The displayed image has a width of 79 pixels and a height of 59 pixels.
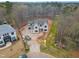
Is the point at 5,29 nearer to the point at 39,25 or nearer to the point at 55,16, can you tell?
the point at 39,25

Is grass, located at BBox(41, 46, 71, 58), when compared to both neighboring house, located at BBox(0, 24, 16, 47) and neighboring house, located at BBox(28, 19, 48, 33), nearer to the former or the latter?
neighboring house, located at BBox(28, 19, 48, 33)

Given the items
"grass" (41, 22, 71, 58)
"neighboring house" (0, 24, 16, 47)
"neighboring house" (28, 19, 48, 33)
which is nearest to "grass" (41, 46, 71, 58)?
"grass" (41, 22, 71, 58)

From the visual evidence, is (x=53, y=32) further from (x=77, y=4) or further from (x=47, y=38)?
(x=77, y=4)

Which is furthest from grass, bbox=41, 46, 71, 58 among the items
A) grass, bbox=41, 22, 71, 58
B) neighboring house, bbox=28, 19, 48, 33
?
neighboring house, bbox=28, 19, 48, 33

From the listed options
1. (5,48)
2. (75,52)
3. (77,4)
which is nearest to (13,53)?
(5,48)

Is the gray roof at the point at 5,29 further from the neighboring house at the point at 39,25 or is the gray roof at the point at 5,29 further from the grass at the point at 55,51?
the grass at the point at 55,51

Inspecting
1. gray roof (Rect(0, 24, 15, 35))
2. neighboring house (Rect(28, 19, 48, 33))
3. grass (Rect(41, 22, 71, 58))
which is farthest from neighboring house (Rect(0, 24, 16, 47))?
grass (Rect(41, 22, 71, 58))

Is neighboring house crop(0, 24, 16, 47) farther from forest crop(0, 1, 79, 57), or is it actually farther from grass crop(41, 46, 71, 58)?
grass crop(41, 46, 71, 58)

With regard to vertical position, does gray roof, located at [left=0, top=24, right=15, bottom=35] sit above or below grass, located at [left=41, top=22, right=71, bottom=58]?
above
